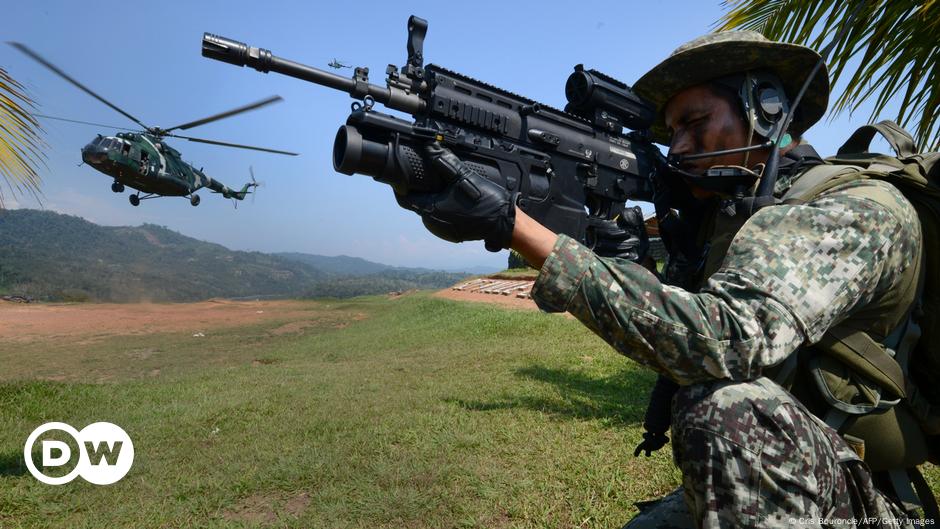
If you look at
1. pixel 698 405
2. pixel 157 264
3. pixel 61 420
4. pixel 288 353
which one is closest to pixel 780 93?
pixel 698 405

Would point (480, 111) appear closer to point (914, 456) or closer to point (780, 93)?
point (780, 93)

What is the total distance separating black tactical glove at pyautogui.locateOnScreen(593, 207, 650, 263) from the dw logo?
13.6 ft

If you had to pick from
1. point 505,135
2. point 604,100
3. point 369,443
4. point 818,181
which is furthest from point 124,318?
point 818,181

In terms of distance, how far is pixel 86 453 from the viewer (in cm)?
494

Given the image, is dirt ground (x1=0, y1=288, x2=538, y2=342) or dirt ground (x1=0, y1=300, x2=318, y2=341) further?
dirt ground (x1=0, y1=300, x2=318, y2=341)

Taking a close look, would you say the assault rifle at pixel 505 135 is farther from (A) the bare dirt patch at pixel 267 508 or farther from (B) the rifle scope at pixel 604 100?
(A) the bare dirt patch at pixel 267 508

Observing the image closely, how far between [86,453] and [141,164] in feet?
54.2

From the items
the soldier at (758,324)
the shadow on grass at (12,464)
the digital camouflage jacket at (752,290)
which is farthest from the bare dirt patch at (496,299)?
the digital camouflage jacket at (752,290)

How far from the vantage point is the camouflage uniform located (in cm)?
138

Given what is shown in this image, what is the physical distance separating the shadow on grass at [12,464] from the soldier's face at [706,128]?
5493 millimetres

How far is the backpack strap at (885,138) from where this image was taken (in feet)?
6.37

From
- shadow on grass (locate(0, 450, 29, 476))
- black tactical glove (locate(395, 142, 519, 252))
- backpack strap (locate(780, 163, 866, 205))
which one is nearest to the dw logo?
shadow on grass (locate(0, 450, 29, 476))

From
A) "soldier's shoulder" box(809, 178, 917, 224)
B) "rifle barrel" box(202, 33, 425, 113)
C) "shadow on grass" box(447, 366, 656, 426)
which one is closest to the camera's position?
"soldier's shoulder" box(809, 178, 917, 224)

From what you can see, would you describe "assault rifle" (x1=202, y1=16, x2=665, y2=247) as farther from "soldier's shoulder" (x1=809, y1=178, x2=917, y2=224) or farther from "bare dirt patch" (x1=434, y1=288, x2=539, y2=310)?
"bare dirt patch" (x1=434, y1=288, x2=539, y2=310)
